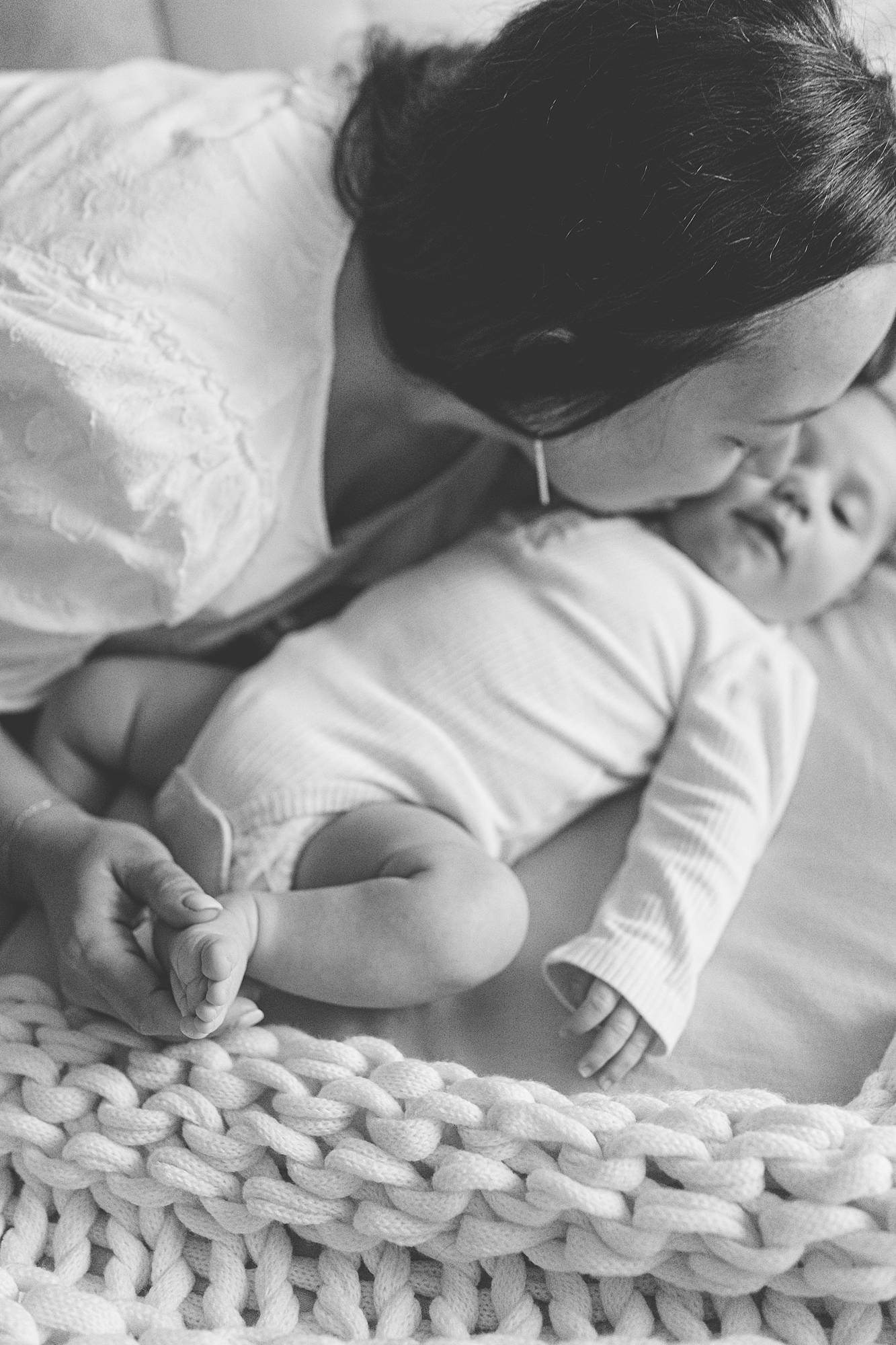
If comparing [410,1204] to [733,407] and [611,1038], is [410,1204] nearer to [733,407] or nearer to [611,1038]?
[611,1038]

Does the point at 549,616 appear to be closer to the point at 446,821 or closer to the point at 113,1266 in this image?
the point at 446,821

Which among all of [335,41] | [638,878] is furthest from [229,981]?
[335,41]

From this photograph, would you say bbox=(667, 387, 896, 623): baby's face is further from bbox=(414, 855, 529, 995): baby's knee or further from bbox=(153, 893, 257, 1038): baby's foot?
bbox=(153, 893, 257, 1038): baby's foot

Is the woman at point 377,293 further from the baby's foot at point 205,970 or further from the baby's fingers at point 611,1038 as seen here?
the baby's fingers at point 611,1038

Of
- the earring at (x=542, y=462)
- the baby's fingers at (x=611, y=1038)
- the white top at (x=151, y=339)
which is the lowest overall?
the baby's fingers at (x=611, y=1038)

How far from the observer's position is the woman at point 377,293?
659 mm

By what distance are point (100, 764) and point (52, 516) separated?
0.24 metres

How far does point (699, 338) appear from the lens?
0.71m

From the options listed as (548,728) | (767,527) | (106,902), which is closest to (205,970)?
(106,902)

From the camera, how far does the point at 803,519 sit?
3.31 feet

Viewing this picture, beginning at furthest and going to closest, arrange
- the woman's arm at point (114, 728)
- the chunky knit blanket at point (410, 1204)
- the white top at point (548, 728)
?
1. the woman's arm at point (114, 728)
2. the white top at point (548, 728)
3. the chunky knit blanket at point (410, 1204)

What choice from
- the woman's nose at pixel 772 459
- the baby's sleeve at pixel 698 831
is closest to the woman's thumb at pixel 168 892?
the baby's sleeve at pixel 698 831

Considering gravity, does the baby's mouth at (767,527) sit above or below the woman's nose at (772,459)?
below

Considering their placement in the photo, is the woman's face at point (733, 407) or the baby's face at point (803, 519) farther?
the baby's face at point (803, 519)
